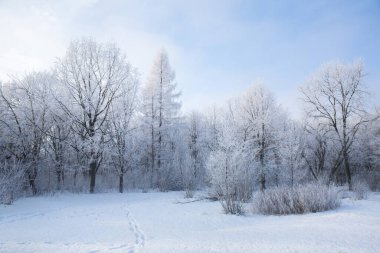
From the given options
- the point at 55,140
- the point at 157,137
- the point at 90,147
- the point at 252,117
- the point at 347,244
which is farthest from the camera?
the point at 157,137

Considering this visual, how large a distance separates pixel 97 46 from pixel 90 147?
26.5 feet

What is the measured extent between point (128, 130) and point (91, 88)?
4.45m

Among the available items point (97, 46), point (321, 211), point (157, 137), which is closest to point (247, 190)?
point (321, 211)

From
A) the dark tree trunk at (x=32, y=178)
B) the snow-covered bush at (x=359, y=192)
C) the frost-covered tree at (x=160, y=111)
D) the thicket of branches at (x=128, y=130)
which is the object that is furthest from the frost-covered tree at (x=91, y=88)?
the snow-covered bush at (x=359, y=192)

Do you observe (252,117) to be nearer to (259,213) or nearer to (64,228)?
(259,213)

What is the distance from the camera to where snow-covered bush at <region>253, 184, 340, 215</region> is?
9.53 metres

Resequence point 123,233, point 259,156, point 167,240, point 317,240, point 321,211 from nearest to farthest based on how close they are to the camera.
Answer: point 317,240 → point 167,240 → point 123,233 → point 321,211 → point 259,156

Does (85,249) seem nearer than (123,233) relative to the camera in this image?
Yes

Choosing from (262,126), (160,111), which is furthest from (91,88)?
(262,126)

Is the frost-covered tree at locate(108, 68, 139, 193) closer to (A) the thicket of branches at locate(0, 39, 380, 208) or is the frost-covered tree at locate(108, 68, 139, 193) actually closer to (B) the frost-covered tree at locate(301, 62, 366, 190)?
(A) the thicket of branches at locate(0, 39, 380, 208)

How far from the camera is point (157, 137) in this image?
108 feet

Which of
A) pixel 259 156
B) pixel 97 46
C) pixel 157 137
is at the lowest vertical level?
pixel 259 156

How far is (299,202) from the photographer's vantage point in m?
9.83

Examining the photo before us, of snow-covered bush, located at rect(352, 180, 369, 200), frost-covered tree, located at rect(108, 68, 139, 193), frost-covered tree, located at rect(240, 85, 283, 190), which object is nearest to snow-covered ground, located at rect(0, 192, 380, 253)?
snow-covered bush, located at rect(352, 180, 369, 200)
